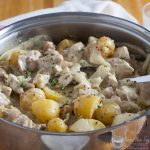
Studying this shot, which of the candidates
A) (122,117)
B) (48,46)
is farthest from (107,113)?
(48,46)

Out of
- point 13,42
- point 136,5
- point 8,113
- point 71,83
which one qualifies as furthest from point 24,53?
point 136,5

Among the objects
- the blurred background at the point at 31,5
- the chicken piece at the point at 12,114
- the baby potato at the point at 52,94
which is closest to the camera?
the chicken piece at the point at 12,114

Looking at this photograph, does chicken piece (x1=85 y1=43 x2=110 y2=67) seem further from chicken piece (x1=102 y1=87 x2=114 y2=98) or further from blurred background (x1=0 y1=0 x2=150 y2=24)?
blurred background (x1=0 y1=0 x2=150 y2=24)

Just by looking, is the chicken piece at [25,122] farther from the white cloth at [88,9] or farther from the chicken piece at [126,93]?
the white cloth at [88,9]

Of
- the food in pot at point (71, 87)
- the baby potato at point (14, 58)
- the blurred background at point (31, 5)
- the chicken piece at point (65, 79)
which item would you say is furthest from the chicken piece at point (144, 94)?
the blurred background at point (31, 5)

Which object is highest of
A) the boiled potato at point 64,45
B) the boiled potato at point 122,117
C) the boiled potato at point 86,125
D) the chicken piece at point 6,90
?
the boiled potato at point 64,45

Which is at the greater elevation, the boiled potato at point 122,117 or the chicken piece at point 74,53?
the chicken piece at point 74,53

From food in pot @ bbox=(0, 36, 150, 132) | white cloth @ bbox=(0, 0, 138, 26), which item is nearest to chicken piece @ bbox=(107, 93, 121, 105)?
food in pot @ bbox=(0, 36, 150, 132)
